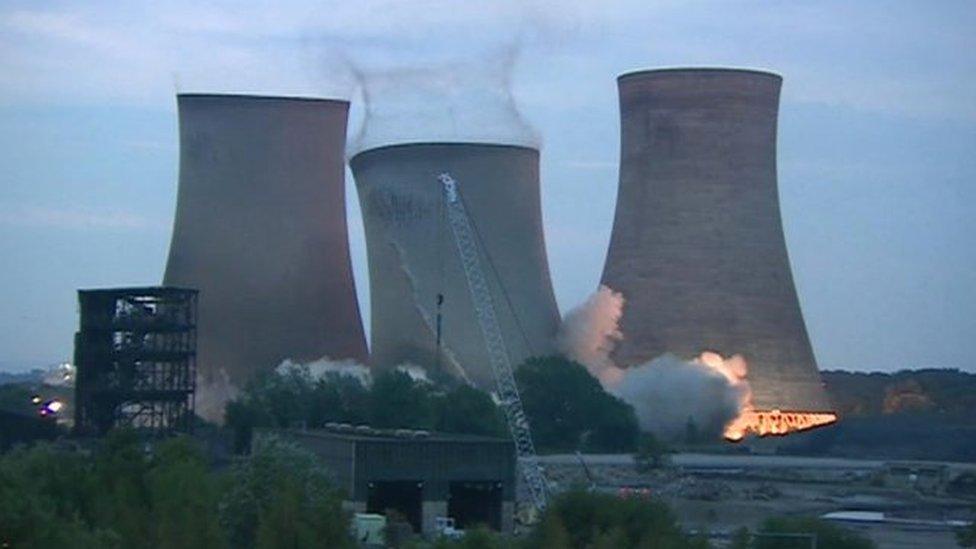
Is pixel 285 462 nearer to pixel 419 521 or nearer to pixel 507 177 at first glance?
pixel 419 521

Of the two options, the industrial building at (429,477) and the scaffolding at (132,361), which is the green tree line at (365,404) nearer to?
the scaffolding at (132,361)

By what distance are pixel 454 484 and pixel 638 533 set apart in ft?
21.3

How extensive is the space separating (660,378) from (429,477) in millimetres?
13533

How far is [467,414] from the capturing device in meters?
32.1

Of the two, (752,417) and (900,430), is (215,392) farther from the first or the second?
(900,430)

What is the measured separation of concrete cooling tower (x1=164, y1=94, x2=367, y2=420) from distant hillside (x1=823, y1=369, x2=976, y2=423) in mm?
13638

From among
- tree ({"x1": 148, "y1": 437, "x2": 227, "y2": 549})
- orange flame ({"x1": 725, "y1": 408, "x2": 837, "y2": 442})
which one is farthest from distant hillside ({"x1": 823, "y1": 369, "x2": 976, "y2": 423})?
tree ({"x1": 148, "y1": 437, "x2": 227, "y2": 549})

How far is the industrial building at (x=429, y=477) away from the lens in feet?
72.4

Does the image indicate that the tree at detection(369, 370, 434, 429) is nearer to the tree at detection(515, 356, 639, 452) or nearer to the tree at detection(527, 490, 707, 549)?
the tree at detection(515, 356, 639, 452)

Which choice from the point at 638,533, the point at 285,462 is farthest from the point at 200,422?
the point at 638,533

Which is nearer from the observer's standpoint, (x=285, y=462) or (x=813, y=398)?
(x=285, y=462)

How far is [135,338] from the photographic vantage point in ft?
95.1

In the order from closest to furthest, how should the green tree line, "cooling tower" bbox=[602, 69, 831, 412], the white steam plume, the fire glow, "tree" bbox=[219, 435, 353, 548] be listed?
"tree" bbox=[219, 435, 353, 548] → the green tree line → "cooling tower" bbox=[602, 69, 831, 412] → the white steam plume → the fire glow

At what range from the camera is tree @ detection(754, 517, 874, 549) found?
603 inches
